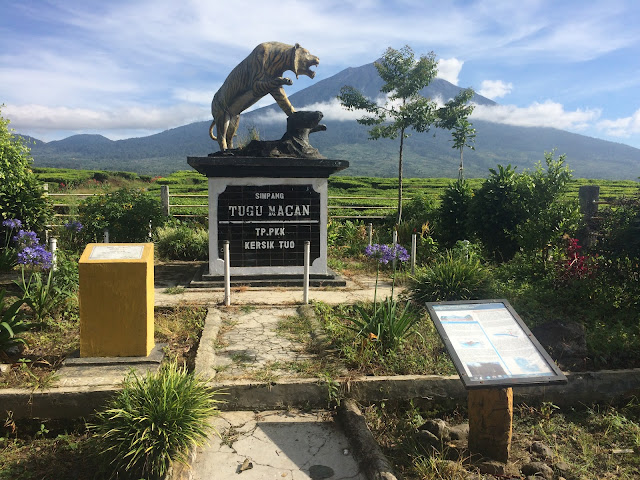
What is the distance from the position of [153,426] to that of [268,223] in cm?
539

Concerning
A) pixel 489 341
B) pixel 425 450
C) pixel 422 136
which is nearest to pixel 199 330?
pixel 425 450

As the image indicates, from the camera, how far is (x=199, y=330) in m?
5.68

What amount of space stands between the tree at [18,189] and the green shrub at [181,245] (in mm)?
2858

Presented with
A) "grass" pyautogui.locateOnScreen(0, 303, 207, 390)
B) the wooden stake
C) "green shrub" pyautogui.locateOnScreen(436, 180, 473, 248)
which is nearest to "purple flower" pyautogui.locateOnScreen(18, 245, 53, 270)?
"grass" pyautogui.locateOnScreen(0, 303, 207, 390)

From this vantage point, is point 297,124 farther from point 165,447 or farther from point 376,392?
point 165,447

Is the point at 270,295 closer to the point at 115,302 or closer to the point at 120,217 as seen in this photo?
the point at 115,302

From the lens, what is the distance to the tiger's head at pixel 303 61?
8.60 meters

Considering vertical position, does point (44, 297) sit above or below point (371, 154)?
below

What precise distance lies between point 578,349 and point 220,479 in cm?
374

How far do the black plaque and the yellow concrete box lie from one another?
3703mm

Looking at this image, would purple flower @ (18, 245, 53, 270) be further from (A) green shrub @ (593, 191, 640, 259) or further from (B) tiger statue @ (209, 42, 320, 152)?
(A) green shrub @ (593, 191, 640, 259)

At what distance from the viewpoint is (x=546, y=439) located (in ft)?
12.4

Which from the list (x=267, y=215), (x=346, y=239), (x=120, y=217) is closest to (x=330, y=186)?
(x=346, y=239)

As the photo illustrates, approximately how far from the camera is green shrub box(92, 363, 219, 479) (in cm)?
303
